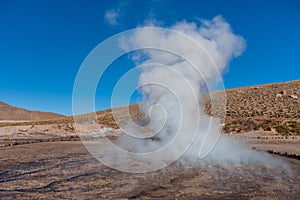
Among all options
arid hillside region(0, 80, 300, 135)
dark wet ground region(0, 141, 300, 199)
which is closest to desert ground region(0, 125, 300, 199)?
dark wet ground region(0, 141, 300, 199)

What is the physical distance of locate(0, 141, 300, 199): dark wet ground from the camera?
7082mm

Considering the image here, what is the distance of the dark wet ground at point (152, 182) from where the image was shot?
708cm

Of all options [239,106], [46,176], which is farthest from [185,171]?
[239,106]

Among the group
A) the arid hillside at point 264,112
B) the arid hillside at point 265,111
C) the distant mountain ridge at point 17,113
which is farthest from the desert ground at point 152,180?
the distant mountain ridge at point 17,113

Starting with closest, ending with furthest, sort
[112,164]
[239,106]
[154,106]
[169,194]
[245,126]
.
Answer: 1. [169,194]
2. [112,164]
3. [154,106]
4. [245,126]
5. [239,106]

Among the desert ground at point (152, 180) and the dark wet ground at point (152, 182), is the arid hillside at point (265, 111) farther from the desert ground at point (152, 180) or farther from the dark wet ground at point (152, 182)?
the dark wet ground at point (152, 182)

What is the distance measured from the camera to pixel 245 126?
1130 inches

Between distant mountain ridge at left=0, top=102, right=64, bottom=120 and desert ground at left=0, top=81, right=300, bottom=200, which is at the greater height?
distant mountain ridge at left=0, top=102, right=64, bottom=120

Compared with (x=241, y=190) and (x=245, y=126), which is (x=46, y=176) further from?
(x=245, y=126)

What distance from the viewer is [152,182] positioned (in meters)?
8.37

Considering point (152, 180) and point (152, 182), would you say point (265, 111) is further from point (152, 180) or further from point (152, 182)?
point (152, 182)

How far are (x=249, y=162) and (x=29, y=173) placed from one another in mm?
7660

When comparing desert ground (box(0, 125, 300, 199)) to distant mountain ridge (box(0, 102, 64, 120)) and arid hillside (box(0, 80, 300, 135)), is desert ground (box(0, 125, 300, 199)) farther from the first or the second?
distant mountain ridge (box(0, 102, 64, 120))

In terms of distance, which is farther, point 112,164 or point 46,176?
point 112,164
